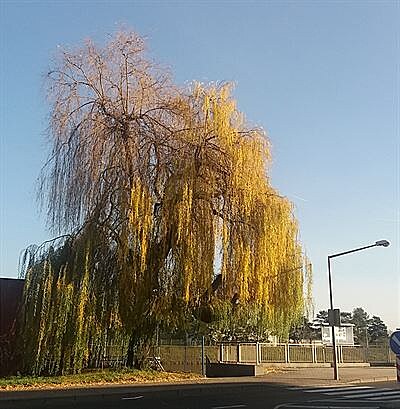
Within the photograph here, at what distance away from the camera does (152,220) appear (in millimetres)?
26438

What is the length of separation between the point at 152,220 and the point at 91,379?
21.5 feet

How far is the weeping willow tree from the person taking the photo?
25766mm

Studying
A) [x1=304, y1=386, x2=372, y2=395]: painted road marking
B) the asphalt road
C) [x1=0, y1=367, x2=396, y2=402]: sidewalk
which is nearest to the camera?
the asphalt road

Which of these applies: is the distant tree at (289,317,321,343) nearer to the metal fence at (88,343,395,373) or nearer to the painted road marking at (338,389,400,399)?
the metal fence at (88,343,395,373)

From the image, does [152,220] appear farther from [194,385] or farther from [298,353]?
[298,353]

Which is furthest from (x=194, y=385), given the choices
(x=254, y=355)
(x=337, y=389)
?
(x=254, y=355)

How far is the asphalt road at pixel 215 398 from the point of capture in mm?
18562

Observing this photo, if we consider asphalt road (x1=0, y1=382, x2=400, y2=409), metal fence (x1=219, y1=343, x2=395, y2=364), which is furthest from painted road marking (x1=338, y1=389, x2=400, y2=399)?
metal fence (x1=219, y1=343, x2=395, y2=364)

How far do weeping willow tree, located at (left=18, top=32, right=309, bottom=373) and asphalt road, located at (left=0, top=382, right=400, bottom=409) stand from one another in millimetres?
3313

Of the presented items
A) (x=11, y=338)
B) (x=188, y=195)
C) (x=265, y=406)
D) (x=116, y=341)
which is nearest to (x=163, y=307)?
(x=116, y=341)

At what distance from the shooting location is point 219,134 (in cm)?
2748

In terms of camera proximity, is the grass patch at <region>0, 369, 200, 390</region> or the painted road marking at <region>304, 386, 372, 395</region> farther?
the painted road marking at <region>304, 386, 372, 395</region>

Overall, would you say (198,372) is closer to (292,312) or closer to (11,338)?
(292,312)

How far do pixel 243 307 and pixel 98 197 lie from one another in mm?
7576
